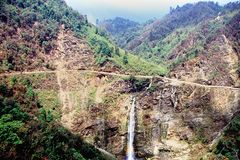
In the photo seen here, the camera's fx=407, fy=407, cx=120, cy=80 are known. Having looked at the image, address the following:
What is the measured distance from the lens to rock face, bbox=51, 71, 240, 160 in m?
69.0

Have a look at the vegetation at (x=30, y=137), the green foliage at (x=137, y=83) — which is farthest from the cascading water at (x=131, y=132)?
the vegetation at (x=30, y=137)

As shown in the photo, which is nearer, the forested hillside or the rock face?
the rock face

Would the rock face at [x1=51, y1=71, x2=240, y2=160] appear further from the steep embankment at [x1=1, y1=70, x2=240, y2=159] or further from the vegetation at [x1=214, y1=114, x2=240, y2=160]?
the vegetation at [x1=214, y1=114, x2=240, y2=160]

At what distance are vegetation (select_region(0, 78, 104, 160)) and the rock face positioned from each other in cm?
1184

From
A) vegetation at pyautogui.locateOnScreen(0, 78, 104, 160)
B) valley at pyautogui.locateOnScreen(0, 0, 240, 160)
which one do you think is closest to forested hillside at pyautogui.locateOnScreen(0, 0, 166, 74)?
valley at pyautogui.locateOnScreen(0, 0, 240, 160)

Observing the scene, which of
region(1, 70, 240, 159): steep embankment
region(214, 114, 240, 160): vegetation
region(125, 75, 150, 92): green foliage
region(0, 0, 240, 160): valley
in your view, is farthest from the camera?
region(125, 75, 150, 92): green foliage

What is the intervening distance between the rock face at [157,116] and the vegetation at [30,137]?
11.8 metres

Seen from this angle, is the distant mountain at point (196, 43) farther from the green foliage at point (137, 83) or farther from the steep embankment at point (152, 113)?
the green foliage at point (137, 83)

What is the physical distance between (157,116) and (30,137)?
100ft

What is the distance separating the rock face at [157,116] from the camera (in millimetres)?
69000

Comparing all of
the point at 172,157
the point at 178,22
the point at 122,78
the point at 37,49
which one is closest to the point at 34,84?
the point at 37,49

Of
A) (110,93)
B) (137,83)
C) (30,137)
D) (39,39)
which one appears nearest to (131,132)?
(110,93)

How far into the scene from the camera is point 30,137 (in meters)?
47.8

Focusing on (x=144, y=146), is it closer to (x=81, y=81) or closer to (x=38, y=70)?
(x=81, y=81)
